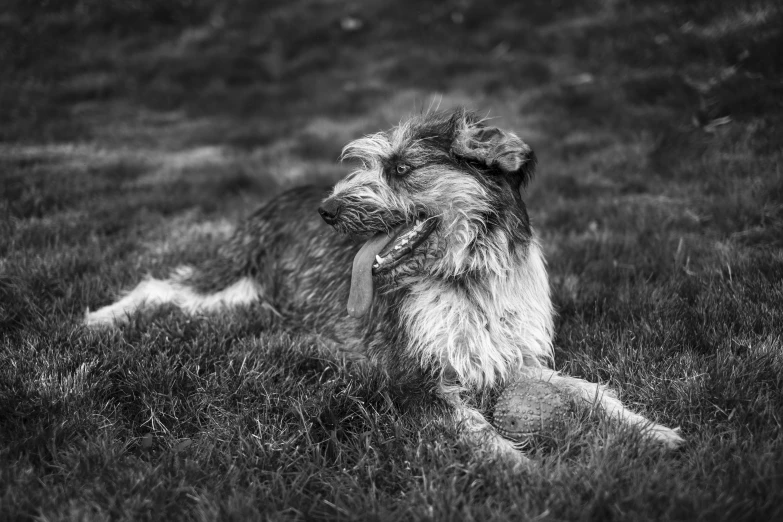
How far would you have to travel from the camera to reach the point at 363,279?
3.79 m

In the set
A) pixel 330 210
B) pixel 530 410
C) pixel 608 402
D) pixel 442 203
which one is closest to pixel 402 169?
pixel 442 203

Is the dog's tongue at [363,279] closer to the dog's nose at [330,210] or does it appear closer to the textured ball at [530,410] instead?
the dog's nose at [330,210]

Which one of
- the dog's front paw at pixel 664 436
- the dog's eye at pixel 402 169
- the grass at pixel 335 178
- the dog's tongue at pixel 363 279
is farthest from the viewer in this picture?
the dog's eye at pixel 402 169

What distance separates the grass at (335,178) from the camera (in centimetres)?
268

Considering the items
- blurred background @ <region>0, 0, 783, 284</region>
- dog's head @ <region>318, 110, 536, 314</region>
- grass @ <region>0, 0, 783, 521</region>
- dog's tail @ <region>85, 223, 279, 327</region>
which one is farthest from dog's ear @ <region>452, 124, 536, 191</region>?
dog's tail @ <region>85, 223, 279, 327</region>

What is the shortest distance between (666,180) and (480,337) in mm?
4186

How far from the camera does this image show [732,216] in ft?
17.5

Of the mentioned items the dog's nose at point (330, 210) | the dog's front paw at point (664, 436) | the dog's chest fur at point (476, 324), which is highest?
the dog's nose at point (330, 210)

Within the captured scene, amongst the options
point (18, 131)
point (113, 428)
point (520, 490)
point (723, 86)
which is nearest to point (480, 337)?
point (520, 490)

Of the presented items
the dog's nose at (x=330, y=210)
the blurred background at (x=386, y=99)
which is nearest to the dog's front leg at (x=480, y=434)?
the dog's nose at (x=330, y=210)

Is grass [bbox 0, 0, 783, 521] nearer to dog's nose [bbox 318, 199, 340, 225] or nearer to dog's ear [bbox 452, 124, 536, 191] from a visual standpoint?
dog's nose [bbox 318, 199, 340, 225]

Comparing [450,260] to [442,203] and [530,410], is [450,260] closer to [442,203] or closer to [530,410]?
[442,203]

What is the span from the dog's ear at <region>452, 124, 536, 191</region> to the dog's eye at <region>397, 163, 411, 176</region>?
35 cm

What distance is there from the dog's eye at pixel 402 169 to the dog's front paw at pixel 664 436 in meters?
2.17
